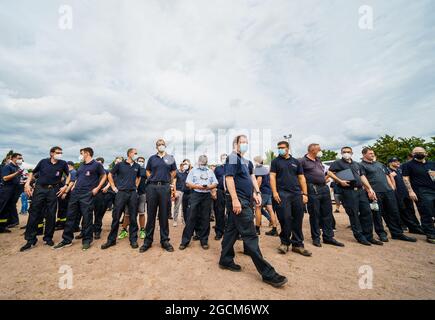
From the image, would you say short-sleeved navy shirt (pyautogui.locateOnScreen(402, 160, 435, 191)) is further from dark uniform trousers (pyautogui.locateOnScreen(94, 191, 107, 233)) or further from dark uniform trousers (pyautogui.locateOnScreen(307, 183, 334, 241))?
dark uniform trousers (pyautogui.locateOnScreen(94, 191, 107, 233))

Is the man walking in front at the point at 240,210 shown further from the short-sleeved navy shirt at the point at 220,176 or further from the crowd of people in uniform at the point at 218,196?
the short-sleeved navy shirt at the point at 220,176

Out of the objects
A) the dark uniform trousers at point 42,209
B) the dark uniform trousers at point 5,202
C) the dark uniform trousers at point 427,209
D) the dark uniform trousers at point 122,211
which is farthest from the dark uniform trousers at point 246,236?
the dark uniform trousers at point 5,202

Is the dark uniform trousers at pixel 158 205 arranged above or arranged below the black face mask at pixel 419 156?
below

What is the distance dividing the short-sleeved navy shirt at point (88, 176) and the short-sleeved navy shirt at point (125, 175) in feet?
1.55

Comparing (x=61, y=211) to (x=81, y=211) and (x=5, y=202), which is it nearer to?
(x=5, y=202)

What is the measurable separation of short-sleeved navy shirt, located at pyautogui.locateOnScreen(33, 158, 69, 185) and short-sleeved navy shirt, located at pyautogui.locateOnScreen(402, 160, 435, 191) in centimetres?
964

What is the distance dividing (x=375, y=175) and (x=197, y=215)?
5.26 metres

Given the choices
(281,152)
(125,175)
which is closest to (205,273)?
(281,152)

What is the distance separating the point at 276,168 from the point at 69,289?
4.27 metres

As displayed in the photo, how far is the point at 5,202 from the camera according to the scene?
6.25 metres

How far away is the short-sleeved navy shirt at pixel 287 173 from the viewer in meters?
4.29
